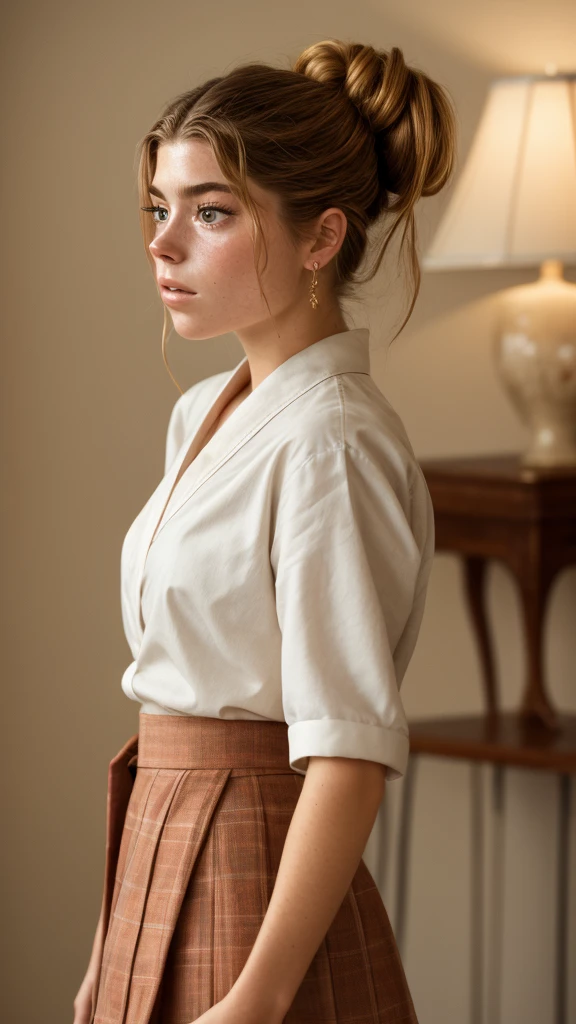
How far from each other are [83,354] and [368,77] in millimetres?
1520

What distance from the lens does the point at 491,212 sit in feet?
7.66

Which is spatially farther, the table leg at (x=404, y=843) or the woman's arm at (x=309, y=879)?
the table leg at (x=404, y=843)

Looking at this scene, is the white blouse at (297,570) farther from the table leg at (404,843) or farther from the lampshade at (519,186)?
the table leg at (404,843)

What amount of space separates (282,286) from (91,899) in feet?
5.98

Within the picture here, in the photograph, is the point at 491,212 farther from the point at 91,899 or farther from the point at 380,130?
the point at 91,899

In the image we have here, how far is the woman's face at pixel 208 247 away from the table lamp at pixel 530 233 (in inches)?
49.3

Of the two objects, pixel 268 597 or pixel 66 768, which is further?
pixel 66 768

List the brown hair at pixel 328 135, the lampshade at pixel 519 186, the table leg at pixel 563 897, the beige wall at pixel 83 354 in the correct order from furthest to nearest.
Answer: the table leg at pixel 563 897, the beige wall at pixel 83 354, the lampshade at pixel 519 186, the brown hair at pixel 328 135

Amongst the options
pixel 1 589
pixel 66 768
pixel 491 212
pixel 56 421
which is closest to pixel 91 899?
pixel 66 768

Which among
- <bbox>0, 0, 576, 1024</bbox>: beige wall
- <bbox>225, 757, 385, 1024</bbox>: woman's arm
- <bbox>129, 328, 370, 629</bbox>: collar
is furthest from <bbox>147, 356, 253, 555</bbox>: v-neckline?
<bbox>0, 0, 576, 1024</bbox>: beige wall

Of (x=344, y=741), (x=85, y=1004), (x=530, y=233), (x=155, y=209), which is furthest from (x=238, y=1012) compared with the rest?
(x=530, y=233)

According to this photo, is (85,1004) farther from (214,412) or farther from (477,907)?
(477,907)

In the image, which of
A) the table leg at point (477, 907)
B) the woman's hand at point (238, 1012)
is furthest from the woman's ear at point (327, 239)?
the table leg at point (477, 907)

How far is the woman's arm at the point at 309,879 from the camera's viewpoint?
3.19 feet
